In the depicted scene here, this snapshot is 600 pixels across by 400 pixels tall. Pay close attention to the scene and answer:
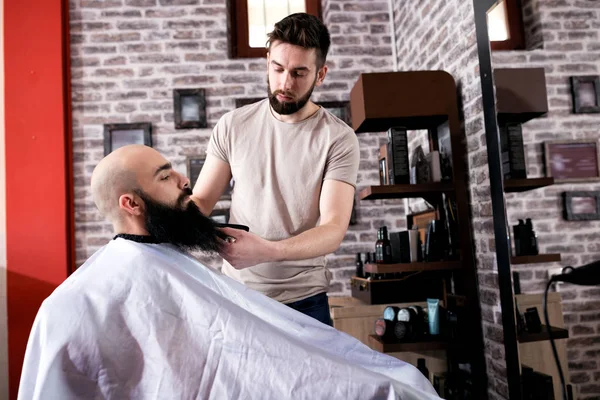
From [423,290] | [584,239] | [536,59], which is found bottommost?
[423,290]

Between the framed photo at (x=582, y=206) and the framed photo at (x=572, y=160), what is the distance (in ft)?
0.19

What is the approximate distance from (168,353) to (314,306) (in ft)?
2.31

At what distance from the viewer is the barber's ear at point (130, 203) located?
1490mm

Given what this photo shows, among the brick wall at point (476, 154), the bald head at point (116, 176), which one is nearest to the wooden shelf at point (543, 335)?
the brick wall at point (476, 154)

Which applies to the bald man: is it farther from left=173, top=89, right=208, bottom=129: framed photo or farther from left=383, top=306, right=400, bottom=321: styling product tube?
left=173, top=89, right=208, bottom=129: framed photo

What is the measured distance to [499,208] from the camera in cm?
242

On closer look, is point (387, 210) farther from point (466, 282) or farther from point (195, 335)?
point (195, 335)

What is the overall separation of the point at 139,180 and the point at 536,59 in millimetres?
1617

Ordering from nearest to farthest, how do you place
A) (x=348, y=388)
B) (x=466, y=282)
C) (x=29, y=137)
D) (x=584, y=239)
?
(x=348, y=388) → (x=584, y=239) → (x=466, y=282) → (x=29, y=137)

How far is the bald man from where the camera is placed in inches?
47.8

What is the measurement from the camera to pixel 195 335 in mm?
1308

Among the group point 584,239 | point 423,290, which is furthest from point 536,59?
point 423,290

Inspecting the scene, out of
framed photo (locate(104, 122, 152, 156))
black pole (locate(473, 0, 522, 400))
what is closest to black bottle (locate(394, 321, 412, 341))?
black pole (locate(473, 0, 522, 400))

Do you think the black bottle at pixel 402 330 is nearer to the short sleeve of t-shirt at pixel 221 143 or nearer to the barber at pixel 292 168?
the barber at pixel 292 168
